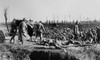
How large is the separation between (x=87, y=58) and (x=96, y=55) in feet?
2.78

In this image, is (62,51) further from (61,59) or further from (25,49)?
(25,49)

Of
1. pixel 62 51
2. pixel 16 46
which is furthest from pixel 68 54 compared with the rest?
pixel 16 46

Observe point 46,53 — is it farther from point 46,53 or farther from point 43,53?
point 43,53

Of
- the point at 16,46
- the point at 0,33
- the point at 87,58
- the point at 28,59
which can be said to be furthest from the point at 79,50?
the point at 0,33

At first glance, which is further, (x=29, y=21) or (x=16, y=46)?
(x=29, y=21)

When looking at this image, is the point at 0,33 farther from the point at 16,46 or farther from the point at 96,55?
the point at 96,55

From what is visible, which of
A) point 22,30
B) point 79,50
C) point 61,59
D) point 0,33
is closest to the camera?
point 61,59

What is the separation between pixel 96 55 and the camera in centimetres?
1031

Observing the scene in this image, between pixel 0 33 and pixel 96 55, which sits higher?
pixel 0 33

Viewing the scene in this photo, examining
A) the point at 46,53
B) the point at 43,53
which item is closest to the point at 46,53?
the point at 46,53

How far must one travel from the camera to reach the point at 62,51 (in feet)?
31.2

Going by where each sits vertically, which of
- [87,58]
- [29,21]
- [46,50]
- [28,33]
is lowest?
[87,58]

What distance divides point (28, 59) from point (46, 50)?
123 centimetres

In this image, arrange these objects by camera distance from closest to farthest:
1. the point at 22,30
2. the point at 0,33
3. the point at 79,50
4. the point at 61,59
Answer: the point at 61,59, the point at 79,50, the point at 22,30, the point at 0,33
